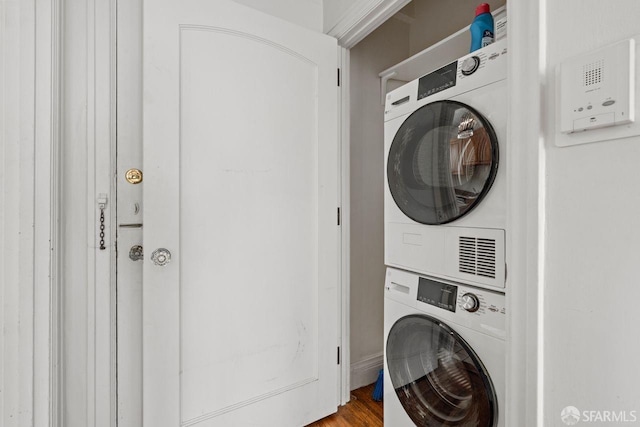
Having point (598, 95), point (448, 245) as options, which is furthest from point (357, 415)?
point (598, 95)

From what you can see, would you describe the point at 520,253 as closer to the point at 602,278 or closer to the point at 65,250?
the point at 602,278

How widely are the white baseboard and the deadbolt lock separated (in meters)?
1.59

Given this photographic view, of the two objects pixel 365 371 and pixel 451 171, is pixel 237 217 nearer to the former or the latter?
pixel 451 171

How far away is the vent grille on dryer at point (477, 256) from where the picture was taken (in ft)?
2.97

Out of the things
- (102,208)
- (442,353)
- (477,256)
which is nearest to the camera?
(477,256)

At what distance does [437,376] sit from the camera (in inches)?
43.0

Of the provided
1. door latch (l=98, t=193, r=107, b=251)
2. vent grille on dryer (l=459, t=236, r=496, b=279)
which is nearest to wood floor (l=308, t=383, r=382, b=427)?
vent grille on dryer (l=459, t=236, r=496, b=279)

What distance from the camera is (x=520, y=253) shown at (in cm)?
72

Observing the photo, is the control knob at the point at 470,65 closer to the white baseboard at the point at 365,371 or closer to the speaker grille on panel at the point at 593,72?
the speaker grille on panel at the point at 593,72

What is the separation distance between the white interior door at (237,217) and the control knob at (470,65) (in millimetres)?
704

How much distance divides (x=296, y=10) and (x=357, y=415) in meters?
2.16

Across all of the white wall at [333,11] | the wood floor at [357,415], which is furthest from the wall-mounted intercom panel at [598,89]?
the wood floor at [357,415]

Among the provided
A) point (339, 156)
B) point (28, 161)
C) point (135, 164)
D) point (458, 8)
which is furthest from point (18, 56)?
point (458, 8)

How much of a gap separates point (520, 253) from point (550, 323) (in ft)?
0.54
